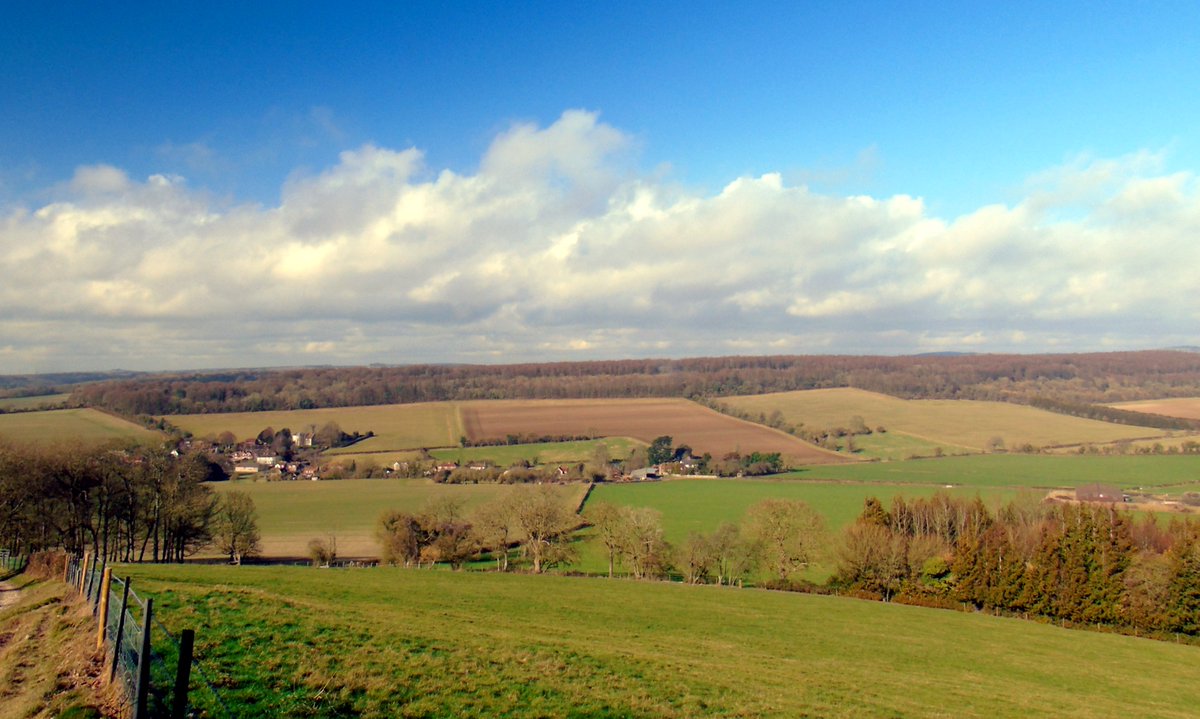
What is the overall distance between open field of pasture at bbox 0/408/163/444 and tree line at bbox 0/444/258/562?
111 feet

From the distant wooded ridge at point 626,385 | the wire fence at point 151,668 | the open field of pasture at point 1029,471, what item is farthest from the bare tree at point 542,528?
the distant wooded ridge at point 626,385

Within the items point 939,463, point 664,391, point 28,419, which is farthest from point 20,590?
point 664,391

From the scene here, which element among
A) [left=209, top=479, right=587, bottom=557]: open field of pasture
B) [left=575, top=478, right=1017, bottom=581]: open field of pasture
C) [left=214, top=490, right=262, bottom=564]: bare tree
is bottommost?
[left=575, top=478, right=1017, bottom=581]: open field of pasture

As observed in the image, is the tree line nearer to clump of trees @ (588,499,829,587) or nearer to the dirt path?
the dirt path

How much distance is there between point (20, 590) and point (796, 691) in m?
26.6

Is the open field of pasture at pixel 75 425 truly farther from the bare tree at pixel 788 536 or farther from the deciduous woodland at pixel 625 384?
the bare tree at pixel 788 536

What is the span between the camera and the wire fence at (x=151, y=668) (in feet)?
27.5

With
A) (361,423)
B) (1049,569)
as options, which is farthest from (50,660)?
(361,423)

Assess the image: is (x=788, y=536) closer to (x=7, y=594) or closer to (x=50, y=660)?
(x=7, y=594)

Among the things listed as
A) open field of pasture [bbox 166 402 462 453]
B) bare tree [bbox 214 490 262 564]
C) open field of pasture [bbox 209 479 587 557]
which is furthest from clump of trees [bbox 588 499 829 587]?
open field of pasture [bbox 166 402 462 453]

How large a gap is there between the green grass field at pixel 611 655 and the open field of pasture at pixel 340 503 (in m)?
27.0

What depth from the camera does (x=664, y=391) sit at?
178 metres

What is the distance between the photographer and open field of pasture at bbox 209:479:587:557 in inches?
2472

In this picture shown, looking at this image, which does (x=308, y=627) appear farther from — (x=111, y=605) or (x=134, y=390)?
(x=134, y=390)
